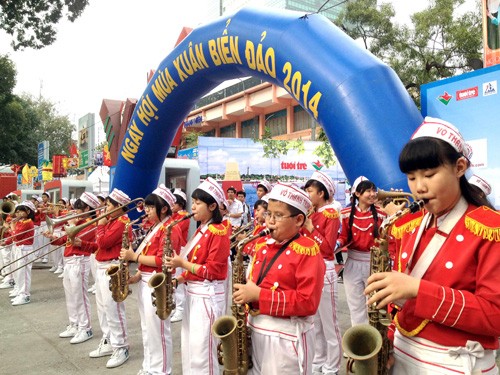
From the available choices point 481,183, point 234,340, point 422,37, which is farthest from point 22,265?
point 422,37

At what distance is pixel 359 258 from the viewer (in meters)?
5.42

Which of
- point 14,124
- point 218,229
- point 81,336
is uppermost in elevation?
point 14,124

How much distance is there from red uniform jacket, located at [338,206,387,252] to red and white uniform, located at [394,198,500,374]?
3388 mm

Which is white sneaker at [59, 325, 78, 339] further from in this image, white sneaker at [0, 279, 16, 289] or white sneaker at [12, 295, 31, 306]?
white sneaker at [0, 279, 16, 289]

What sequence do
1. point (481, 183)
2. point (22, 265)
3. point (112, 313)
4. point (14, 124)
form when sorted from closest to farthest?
point (481, 183) < point (112, 313) < point (22, 265) < point (14, 124)

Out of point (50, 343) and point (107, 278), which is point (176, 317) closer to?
point (50, 343)

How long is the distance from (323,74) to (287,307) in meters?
3.45

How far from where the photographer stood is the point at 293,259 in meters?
2.96

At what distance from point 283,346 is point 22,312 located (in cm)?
732

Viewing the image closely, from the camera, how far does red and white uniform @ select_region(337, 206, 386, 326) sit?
5371mm

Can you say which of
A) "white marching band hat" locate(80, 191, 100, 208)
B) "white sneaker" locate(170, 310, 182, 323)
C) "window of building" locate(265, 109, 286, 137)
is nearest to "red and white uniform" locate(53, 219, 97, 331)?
"white marching band hat" locate(80, 191, 100, 208)

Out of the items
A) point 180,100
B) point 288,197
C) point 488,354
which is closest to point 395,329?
point 488,354

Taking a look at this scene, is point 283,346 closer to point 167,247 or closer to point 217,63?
point 167,247

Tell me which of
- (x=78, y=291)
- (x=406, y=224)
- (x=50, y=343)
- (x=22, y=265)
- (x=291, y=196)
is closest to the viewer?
(x=406, y=224)
